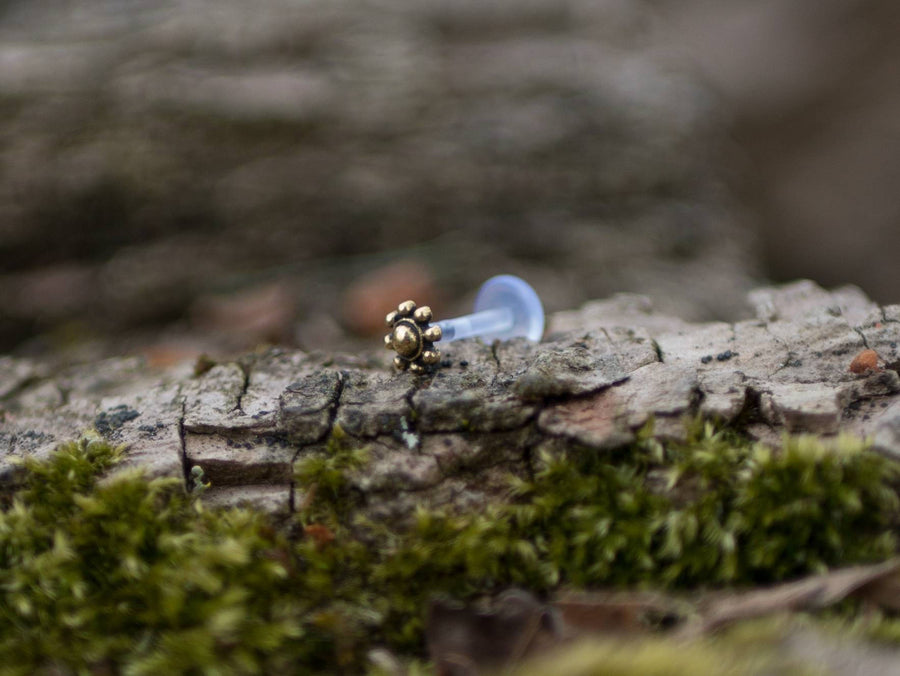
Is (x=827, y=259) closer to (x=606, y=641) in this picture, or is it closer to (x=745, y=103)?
(x=745, y=103)

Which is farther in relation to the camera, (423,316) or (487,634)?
(423,316)

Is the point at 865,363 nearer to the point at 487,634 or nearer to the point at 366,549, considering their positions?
the point at 487,634

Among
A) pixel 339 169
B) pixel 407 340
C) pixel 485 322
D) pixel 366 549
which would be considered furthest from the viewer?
pixel 339 169

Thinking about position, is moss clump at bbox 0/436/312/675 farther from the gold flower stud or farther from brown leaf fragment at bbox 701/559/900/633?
brown leaf fragment at bbox 701/559/900/633

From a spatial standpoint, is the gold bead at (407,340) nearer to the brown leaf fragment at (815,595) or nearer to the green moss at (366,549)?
the green moss at (366,549)

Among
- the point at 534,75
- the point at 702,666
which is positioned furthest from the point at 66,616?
the point at 534,75

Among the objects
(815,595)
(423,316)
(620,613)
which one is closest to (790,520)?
(815,595)
